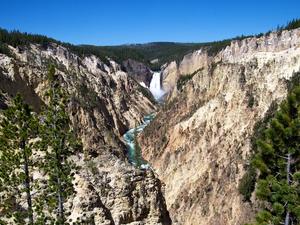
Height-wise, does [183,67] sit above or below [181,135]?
above

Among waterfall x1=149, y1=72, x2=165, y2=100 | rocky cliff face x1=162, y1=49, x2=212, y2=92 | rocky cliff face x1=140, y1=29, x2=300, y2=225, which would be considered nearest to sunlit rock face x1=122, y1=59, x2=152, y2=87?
waterfall x1=149, y1=72, x2=165, y2=100

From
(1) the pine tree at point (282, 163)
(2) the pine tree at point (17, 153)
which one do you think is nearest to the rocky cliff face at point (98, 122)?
(2) the pine tree at point (17, 153)

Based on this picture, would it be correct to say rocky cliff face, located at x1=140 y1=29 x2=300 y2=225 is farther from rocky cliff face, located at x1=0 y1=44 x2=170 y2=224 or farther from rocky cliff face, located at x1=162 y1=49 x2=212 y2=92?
rocky cliff face, located at x1=162 y1=49 x2=212 y2=92

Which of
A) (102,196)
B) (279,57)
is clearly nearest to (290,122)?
(102,196)

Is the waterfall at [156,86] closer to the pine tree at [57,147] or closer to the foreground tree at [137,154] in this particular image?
the foreground tree at [137,154]

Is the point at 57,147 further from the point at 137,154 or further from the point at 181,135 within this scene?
the point at 181,135

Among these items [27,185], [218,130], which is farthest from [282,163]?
[218,130]

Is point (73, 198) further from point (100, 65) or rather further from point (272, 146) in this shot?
point (100, 65)
